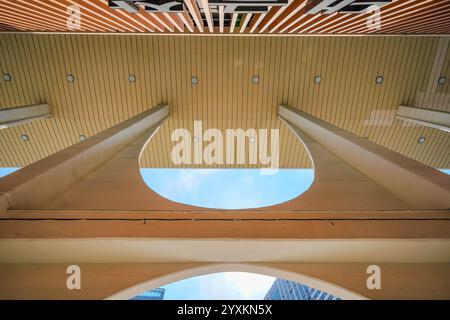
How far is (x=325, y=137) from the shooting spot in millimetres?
4348

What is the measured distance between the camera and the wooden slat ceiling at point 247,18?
3.99m

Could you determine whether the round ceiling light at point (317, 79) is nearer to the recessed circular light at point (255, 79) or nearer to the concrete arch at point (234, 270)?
the recessed circular light at point (255, 79)

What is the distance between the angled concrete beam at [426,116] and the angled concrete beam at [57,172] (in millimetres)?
7368

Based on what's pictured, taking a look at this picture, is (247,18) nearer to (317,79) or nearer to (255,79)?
(255,79)


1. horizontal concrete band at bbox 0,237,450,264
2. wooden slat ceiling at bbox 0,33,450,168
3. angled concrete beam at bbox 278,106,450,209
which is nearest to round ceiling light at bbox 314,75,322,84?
wooden slat ceiling at bbox 0,33,450,168

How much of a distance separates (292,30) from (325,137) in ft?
9.46

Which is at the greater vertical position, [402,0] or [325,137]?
[402,0]

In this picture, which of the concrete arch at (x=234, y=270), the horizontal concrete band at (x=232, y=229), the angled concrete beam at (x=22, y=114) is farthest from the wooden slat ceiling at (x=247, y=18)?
the concrete arch at (x=234, y=270)

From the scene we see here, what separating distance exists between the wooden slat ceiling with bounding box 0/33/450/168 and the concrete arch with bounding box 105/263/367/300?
683cm

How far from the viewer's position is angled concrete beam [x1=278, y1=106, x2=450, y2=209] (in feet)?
6.95
